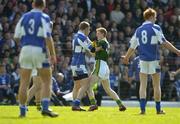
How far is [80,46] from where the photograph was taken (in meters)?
19.6

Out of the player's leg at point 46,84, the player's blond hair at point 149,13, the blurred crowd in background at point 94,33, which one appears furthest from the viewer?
the blurred crowd in background at point 94,33

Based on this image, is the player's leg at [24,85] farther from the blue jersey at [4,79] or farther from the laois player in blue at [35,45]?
the blue jersey at [4,79]

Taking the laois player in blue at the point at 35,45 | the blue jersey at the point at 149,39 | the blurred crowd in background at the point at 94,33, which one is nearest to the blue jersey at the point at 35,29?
the laois player in blue at the point at 35,45

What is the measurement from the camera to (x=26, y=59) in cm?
1470

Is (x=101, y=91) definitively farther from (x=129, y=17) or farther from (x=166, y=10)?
(x=166, y=10)

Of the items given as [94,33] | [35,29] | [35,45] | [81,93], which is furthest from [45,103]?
[94,33]

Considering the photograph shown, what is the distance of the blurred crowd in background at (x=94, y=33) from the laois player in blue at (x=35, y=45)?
10612mm

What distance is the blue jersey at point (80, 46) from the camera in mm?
19406

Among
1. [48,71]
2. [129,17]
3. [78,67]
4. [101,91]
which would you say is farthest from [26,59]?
[129,17]

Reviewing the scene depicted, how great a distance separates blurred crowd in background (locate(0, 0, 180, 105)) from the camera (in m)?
26.5

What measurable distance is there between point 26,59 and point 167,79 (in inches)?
530

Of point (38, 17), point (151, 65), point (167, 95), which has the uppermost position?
point (38, 17)

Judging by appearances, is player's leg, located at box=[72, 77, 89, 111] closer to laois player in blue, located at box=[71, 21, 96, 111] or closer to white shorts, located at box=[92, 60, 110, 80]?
laois player in blue, located at box=[71, 21, 96, 111]

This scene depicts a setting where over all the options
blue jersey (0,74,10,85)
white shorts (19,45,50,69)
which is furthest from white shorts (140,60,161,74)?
blue jersey (0,74,10,85)
